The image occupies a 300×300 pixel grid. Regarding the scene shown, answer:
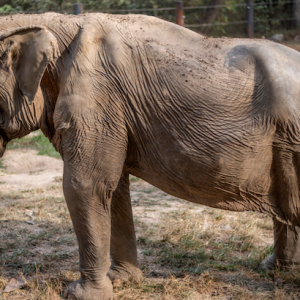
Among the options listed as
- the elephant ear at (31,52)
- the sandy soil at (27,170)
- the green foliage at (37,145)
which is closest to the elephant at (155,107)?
the elephant ear at (31,52)

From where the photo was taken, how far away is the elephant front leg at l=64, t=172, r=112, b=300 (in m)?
2.74

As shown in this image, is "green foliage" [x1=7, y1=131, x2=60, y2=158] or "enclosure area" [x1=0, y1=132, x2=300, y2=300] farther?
"green foliage" [x1=7, y1=131, x2=60, y2=158]

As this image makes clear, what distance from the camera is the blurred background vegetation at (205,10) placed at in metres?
13.9

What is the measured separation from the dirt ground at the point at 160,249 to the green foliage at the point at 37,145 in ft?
5.37

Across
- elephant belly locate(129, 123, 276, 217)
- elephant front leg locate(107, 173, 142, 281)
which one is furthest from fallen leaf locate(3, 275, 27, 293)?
elephant belly locate(129, 123, 276, 217)

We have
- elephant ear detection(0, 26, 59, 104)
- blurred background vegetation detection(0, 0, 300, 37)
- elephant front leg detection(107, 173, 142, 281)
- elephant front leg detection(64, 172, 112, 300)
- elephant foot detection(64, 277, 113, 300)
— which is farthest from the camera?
blurred background vegetation detection(0, 0, 300, 37)

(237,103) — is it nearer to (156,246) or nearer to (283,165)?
(283,165)

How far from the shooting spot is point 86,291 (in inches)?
116

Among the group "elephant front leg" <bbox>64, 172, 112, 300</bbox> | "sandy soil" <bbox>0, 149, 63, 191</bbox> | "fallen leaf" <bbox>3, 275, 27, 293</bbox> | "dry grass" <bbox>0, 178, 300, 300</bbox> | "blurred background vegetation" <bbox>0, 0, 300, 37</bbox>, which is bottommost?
"sandy soil" <bbox>0, 149, 63, 191</bbox>

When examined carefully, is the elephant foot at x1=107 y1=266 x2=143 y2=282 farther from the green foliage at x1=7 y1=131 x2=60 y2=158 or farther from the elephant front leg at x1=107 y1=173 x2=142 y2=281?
the green foliage at x1=7 y1=131 x2=60 y2=158

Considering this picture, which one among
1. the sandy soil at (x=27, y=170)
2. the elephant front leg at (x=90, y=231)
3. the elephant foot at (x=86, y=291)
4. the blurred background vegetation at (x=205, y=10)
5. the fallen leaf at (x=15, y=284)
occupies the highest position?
the blurred background vegetation at (x=205, y=10)

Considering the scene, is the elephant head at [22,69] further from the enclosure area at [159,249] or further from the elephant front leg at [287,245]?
the elephant front leg at [287,245]

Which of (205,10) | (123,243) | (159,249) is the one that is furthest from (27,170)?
(205,10)

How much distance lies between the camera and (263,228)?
4594mm
